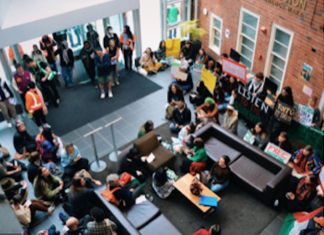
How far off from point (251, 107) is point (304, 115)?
4.92 ft

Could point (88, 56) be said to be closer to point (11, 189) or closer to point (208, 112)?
point (208, 112)

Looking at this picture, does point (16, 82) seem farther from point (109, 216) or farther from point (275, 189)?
point (275, 189)

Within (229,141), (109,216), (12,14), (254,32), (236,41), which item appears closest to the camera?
(109,216)

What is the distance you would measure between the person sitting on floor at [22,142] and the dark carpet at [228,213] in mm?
3072

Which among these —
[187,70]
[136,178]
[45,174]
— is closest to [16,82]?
[45,174]

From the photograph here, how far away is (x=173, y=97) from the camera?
863 centimetres

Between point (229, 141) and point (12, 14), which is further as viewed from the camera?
point (12, 14)

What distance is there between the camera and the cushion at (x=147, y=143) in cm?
693

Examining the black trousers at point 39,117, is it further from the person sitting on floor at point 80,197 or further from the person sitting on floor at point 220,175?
the person sitting on floor at point 220,175

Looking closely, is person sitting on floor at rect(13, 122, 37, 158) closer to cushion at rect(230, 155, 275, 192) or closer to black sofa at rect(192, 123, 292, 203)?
black sofa at rect(192, 123, 292, 203)

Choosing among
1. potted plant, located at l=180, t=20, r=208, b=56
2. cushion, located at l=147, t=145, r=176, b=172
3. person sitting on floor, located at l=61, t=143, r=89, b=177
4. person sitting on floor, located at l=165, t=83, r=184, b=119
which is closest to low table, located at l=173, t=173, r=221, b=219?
cushion, located at l=147, t=145, r=176, b=172

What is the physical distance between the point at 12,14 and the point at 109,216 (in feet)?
19.3

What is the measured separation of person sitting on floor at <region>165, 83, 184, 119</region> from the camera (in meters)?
8.43

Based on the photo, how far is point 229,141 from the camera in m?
7.28
